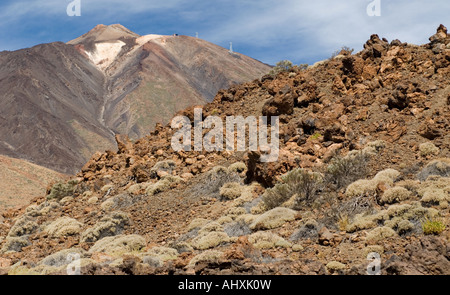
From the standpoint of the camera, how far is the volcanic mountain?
318 feet

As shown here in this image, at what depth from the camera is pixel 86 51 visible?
160875mm

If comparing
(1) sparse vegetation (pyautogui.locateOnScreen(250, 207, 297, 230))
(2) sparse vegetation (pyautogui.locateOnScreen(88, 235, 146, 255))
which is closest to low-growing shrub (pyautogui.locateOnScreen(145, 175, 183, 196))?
(2) sparse vegetation (pyautogui.locateOnScreen(88, 235, 146, 255))

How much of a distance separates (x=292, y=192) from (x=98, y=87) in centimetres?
13604

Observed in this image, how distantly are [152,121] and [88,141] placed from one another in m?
19.4

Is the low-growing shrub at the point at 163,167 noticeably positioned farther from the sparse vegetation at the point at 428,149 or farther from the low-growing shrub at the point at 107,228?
the sparse vegetation at the point at 428,149

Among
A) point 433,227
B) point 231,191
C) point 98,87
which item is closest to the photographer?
point 433,227

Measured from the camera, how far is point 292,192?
1471cm

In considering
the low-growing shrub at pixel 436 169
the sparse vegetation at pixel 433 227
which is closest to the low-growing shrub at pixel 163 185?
the low-growing shrub at pixel 436 169

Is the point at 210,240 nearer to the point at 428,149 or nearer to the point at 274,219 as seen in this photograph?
the point at 274,219

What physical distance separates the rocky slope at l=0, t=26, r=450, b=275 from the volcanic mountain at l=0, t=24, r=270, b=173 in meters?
61.8

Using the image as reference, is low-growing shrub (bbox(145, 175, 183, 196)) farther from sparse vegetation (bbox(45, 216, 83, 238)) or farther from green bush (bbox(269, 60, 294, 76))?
green bush (bbox(269, 60, 294, 76))

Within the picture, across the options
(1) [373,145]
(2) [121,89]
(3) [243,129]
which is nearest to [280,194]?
(1) [373,145]

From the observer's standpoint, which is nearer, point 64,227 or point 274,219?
point 274,219

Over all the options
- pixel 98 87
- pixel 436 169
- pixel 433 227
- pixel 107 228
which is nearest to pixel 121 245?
pixel 107 228
